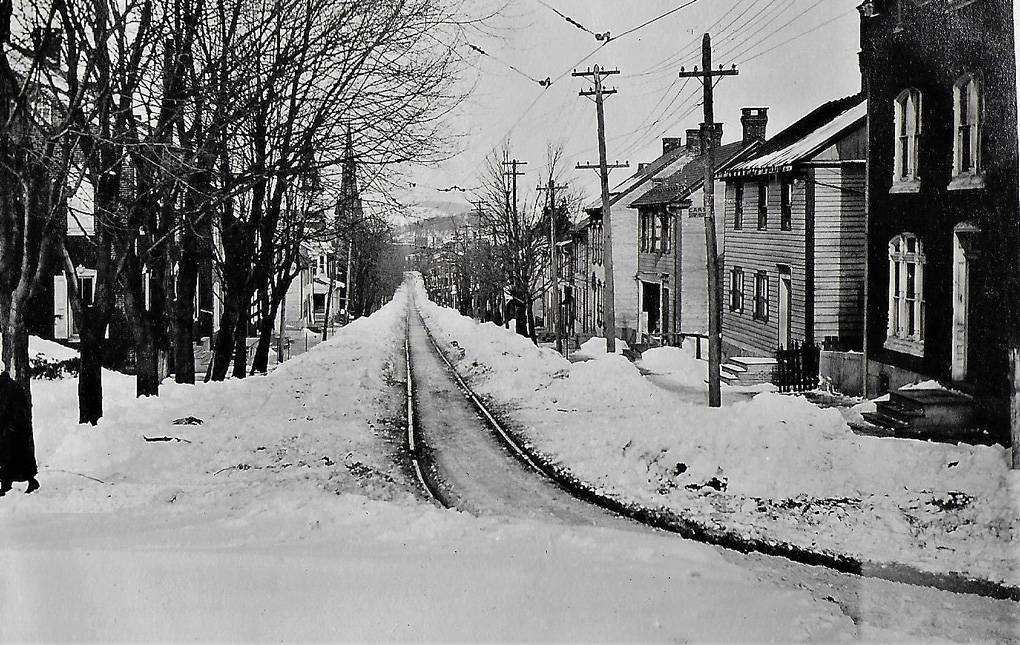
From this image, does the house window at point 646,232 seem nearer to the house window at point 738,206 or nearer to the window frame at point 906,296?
the house window at point 738,206

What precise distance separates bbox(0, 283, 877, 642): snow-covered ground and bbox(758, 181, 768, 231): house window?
11.6 m

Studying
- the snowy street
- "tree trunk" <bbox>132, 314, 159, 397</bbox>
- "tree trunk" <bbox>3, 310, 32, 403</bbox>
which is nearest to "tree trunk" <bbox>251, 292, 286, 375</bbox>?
"tree trunk" <bbox>132, 314, 159, 397</bbox>

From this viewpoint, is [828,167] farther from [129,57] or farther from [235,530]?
[235,530]

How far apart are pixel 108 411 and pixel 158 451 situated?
330 centimetres

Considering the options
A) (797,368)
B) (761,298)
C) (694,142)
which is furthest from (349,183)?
(694,142)

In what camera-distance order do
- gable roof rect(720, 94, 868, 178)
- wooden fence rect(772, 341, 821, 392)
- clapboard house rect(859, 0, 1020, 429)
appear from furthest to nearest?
1. wooden fence rect(772, 341, 821, 392)
2. gable roof rect(720, 94, 868, 178)
3. clapboard house rect(859, 0, 1020, 429)

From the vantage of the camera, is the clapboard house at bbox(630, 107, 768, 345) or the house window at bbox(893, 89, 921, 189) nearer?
the house window at bbox(893, 89, 921, 189)

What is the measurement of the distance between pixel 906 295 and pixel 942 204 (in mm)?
1055

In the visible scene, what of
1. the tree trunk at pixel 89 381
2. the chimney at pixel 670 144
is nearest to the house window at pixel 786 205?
the tree trunk at pixel 89 381

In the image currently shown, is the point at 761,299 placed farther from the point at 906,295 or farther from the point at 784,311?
the point at 906,295

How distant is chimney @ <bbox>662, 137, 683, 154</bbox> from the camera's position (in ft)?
171

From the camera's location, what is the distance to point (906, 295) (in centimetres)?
945

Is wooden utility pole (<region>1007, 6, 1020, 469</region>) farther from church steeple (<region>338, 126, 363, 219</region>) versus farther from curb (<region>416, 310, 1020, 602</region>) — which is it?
church steeple (<region>338, 126, 363, 219</region>)

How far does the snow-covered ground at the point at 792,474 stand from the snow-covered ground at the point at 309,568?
5.07 ft
